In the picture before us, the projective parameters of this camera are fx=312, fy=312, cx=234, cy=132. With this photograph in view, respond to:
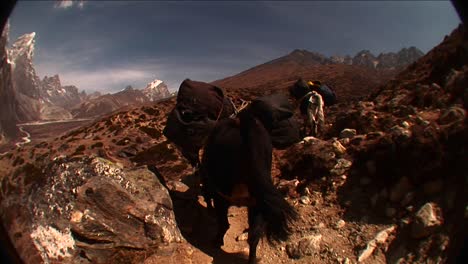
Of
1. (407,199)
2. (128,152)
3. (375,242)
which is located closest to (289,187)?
(407,199)

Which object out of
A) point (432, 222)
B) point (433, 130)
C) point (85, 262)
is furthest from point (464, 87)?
point (85, 262)

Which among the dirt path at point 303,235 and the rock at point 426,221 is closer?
the rock at point 426,221

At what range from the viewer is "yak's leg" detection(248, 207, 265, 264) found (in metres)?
3.25

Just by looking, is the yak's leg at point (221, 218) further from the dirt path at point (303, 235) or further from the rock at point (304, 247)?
the rock at point (304, 247)

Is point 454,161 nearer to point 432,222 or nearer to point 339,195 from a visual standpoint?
point 432,222

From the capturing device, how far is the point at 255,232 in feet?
10.7

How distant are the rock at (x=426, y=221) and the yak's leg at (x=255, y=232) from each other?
1534 mm

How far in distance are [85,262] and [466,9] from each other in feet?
12.2

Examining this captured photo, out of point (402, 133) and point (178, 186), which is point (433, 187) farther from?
point (178, 186)

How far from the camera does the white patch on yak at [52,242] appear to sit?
312 cm

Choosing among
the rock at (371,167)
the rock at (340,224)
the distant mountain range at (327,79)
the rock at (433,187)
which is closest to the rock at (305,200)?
the rock at (340,224)

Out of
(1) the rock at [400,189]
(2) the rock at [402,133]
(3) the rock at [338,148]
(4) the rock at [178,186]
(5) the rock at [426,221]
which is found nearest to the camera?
(5) the rock at [426,221]

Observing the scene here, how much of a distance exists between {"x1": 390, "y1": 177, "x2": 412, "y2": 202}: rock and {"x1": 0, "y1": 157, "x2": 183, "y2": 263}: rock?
269 centimetres

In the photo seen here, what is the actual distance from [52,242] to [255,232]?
2.08m
